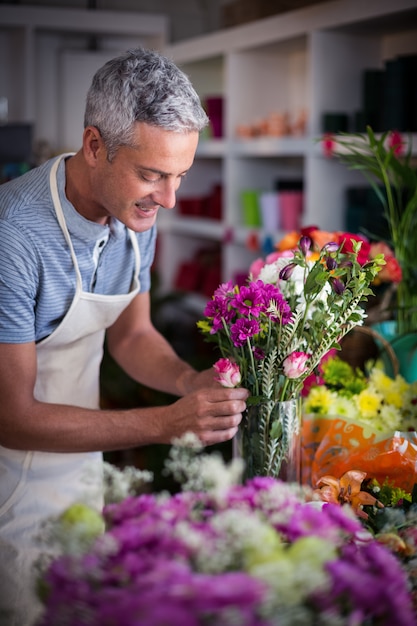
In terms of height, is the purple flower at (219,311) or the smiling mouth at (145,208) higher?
the smiling mouth at (145,208)

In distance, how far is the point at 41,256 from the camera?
1477mm

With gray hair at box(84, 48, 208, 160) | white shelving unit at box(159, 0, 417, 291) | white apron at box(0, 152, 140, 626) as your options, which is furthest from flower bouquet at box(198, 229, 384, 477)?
white shelving unit at box(159, 0, 417, 291)

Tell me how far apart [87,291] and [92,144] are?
32cm

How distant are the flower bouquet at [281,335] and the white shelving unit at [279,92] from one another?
150cm

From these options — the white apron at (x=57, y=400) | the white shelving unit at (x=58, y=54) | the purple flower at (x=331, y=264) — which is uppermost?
the white shelving unit at (x=58, y=54)

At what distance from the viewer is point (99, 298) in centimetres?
162

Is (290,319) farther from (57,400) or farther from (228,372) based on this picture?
(57,400)

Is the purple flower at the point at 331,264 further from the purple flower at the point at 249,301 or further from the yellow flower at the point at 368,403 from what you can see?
the yellow flower at the point at 368,403

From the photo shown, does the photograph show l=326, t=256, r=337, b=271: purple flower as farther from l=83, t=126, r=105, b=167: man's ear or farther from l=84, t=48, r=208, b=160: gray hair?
l=83, t=126, r=105, b=167: man's ear

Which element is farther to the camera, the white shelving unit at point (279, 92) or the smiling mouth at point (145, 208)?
the white shelving unit at point (279, 92)

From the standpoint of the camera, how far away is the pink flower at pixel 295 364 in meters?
1.24

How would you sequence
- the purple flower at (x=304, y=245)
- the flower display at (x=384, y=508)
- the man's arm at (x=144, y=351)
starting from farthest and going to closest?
the man's arm at (x=144, y=351) < the purple flower at (x=304, y=245) < the flower display at (x=384, y=508)

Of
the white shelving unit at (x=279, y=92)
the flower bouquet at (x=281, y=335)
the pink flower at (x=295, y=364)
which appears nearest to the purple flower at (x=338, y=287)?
the flower bouquet at (x=281, y=335)

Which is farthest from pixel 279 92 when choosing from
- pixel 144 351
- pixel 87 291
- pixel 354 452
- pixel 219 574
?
pixel 219 574
